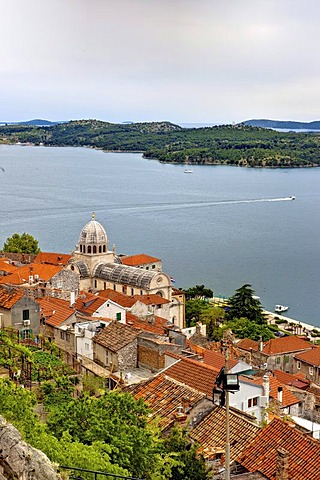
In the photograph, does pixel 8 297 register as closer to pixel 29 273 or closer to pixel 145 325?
pixel 145 325

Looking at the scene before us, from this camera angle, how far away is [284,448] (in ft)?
32.8

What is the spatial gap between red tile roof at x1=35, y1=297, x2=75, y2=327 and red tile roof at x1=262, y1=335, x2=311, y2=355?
9.40 metres

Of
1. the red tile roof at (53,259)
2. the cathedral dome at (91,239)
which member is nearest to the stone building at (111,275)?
the cathedral dome at (91,239)

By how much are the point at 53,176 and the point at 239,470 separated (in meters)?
116

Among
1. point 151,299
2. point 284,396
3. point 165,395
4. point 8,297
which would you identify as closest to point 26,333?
point 8,297

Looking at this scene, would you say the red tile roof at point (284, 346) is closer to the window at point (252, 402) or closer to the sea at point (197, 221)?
the sea at point (197, 221)

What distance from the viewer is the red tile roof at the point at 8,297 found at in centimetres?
1842

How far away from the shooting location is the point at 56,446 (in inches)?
304

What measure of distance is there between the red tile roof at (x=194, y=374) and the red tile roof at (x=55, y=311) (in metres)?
6.52

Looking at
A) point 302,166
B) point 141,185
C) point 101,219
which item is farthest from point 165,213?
point 302,166

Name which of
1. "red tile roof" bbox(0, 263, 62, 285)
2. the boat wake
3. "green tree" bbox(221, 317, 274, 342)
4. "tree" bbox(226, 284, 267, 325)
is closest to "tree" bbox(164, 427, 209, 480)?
"red tile roof" bbox(0, 263, 62, 285)

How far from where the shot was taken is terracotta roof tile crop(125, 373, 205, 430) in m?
11.7

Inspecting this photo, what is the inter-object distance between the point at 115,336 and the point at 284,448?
7678 mm

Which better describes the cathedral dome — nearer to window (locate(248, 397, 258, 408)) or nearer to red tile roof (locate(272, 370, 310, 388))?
red tile roof (locate(272, 370, 310, 388))
